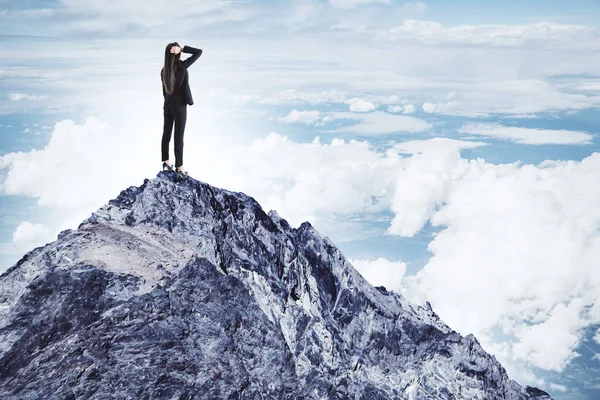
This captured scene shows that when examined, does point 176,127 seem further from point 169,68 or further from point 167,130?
point 169,68

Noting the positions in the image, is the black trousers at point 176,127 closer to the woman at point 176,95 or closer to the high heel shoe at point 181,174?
the woman at point 176,95

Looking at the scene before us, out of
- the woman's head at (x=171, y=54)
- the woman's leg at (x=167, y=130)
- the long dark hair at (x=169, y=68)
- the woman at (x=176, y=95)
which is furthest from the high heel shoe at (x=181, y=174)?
the woman's head at (x=171, y=54)

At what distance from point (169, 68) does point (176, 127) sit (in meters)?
1.77

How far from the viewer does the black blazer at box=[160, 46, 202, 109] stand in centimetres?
1722

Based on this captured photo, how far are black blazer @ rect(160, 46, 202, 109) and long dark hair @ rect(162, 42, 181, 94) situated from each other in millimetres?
111

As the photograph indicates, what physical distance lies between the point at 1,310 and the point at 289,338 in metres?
6.86

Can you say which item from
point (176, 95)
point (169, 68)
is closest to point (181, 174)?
point (176, 95)

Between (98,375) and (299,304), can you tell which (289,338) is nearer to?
(299,304)

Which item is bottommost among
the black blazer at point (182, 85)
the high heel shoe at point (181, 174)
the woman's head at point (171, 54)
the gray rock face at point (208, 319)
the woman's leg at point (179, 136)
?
the gray rock face at point (208, 319)

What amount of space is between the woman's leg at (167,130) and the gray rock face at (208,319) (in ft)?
3.32

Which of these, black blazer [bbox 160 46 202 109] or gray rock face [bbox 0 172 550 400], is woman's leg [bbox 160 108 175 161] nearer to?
black blazer [bbox 160 46 202 109]

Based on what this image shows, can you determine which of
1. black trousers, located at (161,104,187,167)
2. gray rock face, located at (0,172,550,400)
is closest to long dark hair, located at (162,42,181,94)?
black trousers, located at (161,104,187,167)

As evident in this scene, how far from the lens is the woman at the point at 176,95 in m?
17.1

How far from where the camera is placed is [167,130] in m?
18.3
